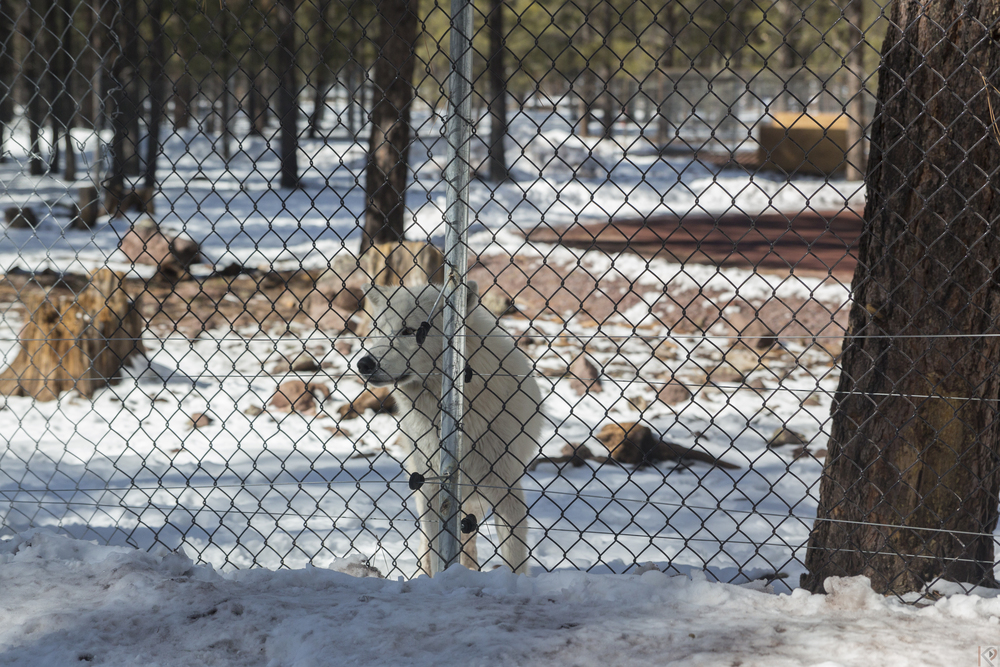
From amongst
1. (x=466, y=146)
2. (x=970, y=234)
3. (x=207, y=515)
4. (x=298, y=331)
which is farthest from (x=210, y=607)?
(x=298, y=331)

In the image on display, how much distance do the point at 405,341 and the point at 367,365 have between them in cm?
32

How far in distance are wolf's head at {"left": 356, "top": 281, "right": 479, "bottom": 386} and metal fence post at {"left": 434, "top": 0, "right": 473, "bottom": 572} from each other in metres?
0.64

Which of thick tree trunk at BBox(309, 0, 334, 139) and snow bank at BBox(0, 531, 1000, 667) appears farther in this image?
thick tree trunk at BBox(309, 0, 334, 139)

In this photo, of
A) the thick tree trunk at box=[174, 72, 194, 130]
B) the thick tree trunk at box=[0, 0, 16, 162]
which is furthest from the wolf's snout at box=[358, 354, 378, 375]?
the thick tree trunk at box=[0, 0, 16, 162]

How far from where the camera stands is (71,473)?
15.6 ft

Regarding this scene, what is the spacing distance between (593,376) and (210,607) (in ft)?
14.9

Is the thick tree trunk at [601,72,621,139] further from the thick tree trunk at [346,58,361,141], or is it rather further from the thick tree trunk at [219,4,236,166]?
the thick tree trunk at [219,4,236,166]

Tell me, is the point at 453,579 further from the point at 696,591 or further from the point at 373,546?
the point at 373,546

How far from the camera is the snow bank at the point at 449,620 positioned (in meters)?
2.08

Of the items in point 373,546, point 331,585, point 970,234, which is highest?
point 970,234

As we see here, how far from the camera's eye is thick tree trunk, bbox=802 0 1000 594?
254 cm

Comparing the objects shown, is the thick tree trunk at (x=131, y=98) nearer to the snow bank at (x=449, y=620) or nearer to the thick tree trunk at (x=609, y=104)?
the snow bank at (x=449, y=620)

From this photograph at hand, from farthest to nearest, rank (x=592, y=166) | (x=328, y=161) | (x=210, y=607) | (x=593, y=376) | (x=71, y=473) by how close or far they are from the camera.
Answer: (x=328, y=161) < (x=592, y=166) < (x=593, y=376) < (x=71, y=473) < (x=210, y=607)

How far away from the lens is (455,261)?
103 inches
